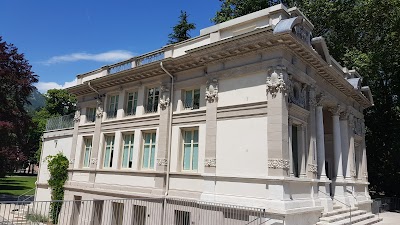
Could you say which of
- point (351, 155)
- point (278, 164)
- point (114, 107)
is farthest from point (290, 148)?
point (114, 107)

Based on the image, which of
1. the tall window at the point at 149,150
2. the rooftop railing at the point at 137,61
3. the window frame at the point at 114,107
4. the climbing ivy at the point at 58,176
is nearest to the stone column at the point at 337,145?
the tall window at the point at 149,150

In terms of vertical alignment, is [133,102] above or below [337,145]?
above

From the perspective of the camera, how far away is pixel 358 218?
15.7 meters

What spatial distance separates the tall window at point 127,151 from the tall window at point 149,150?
108cm

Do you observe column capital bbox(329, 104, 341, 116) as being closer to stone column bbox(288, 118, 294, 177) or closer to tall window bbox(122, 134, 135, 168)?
stone column bbox(288, 118, 294, 177)

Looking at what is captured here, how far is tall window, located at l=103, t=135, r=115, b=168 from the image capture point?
19.3 m

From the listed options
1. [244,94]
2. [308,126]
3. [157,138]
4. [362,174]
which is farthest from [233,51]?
[362,174]

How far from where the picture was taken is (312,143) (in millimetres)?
14273

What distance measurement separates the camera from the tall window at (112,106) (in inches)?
788

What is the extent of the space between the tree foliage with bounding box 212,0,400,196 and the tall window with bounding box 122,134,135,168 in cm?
1598

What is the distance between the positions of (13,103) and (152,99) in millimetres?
19243

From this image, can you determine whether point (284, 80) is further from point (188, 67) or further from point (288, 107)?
point (188, 67)

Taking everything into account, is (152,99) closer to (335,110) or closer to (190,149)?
(190,149)

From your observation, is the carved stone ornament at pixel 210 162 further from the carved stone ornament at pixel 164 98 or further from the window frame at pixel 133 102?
the window frame at pixel 133 102
